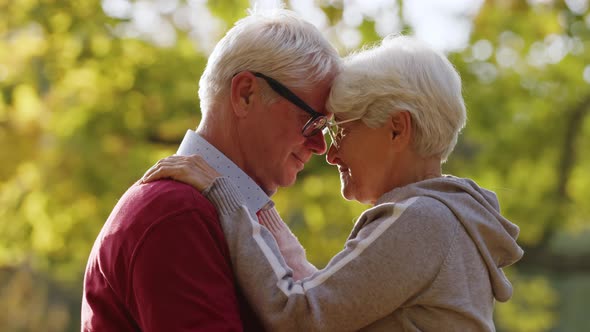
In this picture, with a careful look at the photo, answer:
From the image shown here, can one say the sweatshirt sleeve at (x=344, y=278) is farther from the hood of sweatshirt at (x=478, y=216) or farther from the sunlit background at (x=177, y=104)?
the sunlit background at (x=177, y=104)

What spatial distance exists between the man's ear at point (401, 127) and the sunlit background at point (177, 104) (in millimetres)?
4663

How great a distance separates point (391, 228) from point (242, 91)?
0.51 m

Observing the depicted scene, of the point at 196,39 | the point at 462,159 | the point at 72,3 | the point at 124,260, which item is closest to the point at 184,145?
the point at 124,260

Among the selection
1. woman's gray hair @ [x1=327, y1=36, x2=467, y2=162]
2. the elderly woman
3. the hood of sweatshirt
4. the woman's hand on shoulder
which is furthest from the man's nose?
the woman's hand on shoulder

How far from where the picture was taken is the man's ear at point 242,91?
2.16 meters

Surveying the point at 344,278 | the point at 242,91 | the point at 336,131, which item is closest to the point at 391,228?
the point at 344,278

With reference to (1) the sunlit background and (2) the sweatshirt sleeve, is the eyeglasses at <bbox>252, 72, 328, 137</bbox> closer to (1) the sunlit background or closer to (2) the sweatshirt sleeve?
(2) the sweatshirt sleeve

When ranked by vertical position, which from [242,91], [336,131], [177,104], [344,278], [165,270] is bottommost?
[177,104]

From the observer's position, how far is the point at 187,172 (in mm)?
2031

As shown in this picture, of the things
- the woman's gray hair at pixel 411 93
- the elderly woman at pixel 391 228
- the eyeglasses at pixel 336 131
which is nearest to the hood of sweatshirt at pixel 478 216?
the elderly woman at pixel 391 228

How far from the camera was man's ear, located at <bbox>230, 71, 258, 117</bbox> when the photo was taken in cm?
216

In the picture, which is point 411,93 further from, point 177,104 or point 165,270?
point 177,104

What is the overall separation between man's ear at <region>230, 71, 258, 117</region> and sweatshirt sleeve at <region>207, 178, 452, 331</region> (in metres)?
0.33

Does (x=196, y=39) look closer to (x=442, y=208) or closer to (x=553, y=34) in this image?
(x=553, y=34)
